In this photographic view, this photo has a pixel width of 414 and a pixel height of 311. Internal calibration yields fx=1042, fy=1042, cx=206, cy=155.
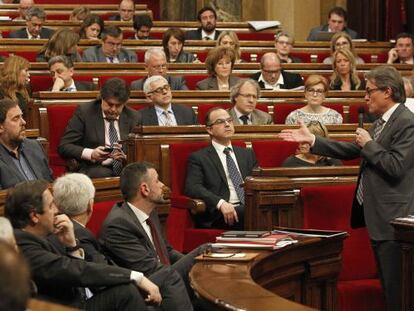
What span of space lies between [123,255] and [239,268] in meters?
0.69

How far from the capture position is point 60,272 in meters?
3.50

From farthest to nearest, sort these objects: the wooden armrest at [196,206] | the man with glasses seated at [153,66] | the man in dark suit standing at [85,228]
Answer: the man with glasses seated at [153,66], the wooden armrest at [196,206], the man in dark suit standing at [85,228]

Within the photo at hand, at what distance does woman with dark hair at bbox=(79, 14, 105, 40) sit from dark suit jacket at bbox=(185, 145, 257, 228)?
3.49 meters

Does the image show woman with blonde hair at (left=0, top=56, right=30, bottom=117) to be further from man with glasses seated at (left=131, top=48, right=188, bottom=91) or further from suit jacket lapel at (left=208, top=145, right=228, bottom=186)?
suit jacket lapel at (left=208, top=145, right=228, bottom=186)

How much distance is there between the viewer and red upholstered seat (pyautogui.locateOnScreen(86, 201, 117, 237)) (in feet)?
14.3

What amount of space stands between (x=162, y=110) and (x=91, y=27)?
2.72 meters

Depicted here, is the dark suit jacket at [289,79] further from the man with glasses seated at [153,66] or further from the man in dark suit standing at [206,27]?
the man in dark suit standing at [206,27]

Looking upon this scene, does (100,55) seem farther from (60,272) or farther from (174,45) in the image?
(60,272)

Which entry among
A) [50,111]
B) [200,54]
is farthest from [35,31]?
[50,111]

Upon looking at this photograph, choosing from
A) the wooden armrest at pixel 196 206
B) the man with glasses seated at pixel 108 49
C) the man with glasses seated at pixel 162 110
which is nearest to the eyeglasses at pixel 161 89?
the man with glasses seated at pixel 162 110

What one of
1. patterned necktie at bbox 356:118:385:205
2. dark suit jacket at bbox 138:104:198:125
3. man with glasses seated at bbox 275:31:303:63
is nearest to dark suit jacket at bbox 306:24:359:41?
man with glasses seated at bbox 275:31:303:63

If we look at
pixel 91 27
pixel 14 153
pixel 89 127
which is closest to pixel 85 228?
pixel 14 153

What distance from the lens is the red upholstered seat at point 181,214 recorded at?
17.8ft

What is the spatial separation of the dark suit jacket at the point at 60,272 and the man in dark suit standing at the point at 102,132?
2.27 meters
